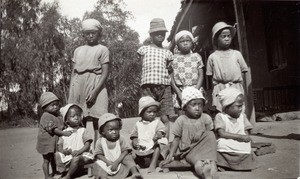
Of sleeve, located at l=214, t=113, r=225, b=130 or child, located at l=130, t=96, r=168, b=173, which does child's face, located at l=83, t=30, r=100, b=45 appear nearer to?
child, located at l=130, t=96, r=168, b=173

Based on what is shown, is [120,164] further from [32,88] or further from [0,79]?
[32,88]

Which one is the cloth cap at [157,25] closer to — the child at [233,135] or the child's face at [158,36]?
the child's face at [158,36]

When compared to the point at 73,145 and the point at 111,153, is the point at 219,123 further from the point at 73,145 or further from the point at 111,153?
the point at 73,145

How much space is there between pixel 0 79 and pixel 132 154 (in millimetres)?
11498

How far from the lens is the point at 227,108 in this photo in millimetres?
3752

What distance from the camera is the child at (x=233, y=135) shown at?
3520 millimetres

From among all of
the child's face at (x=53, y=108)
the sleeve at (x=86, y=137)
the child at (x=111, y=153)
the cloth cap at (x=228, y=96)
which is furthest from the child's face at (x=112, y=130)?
the cloth cap at (x=228, y=96)

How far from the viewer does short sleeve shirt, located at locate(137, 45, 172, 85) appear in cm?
430

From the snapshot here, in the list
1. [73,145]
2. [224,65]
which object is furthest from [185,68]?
[73,145]

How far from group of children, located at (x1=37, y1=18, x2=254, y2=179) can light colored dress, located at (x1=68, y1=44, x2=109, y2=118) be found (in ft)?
0.04

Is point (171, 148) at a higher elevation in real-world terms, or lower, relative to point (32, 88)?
lower

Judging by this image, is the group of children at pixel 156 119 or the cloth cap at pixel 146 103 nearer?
the group of children at pixel 156 119

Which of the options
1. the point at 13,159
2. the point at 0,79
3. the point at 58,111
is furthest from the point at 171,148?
the point at 0,79

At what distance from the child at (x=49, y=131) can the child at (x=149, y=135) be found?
799mm
